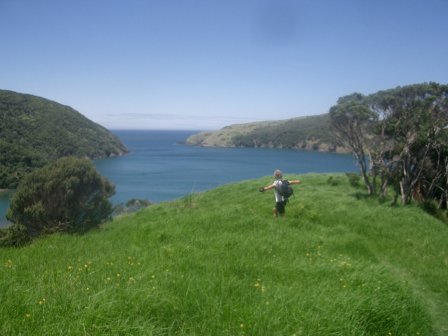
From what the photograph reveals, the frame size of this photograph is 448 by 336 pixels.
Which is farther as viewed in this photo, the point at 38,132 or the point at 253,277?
the point at 38,132

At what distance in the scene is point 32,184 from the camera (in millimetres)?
32906

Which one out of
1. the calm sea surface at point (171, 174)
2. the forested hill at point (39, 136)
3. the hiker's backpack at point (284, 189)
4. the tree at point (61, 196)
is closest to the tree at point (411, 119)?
the hiker's backpack at point (284, 189)

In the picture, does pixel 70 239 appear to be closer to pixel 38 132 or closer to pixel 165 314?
pixel 165 314

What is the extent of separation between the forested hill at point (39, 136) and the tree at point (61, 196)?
148ft

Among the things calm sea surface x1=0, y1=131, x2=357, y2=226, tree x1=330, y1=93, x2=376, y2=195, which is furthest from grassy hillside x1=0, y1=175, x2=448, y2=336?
calm sea surface x1=0, y1=131, x2=357, y2=226

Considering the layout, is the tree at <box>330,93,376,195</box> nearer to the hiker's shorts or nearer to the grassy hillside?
the hiker's shorts

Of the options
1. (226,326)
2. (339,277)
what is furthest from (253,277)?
(226,326)

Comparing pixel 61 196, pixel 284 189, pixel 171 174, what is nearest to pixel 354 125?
pixel 284 189

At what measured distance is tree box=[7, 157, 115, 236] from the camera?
30.8 m

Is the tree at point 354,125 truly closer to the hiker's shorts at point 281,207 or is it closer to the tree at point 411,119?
the tree at point 411,119

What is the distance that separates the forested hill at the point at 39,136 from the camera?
270 ft

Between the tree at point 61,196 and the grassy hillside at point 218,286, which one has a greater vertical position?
the grassy hillside at point 218,286

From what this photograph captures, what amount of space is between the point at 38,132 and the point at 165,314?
385 ft

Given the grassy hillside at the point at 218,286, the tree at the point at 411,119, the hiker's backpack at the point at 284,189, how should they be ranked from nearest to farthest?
1. the grassy hillside at the point at 218,286
2. the hiker's backpack at the point at 284,189
3. the tree at the point at 411,119
